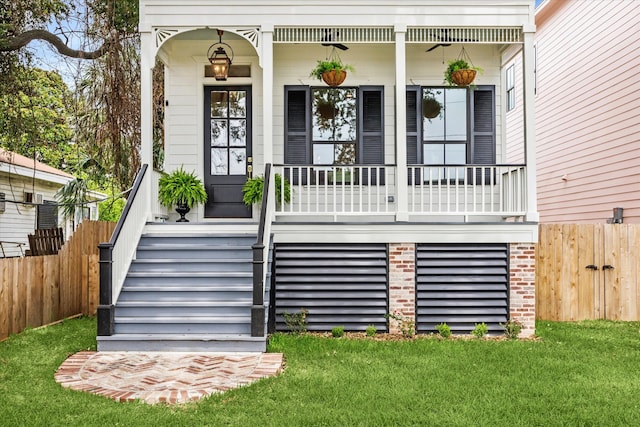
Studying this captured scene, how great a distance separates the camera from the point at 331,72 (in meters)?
7.70

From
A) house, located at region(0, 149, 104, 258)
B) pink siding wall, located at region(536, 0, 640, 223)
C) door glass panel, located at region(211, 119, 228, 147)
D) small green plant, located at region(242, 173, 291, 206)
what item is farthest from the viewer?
house, located at region(0, 149, 104, 258)

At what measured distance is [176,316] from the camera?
6297mm

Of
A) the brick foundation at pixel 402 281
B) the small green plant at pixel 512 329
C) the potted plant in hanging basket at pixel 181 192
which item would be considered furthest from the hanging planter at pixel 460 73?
the potted plant in hanging basket at pixel 181 192

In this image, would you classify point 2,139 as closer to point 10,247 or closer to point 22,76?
point 22,76

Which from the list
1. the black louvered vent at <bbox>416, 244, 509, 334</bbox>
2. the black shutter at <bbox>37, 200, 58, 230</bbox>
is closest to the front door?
the black louvered vent at <bbox>416, 244, 509, 334</bbox>

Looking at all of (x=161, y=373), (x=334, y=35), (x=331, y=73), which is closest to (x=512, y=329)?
(x=331, y=73)

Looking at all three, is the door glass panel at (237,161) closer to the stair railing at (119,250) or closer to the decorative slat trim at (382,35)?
the stair railing at (119,250)

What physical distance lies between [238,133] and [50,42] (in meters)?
3.93

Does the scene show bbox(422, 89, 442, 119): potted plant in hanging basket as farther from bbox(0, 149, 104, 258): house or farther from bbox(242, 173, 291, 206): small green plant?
bbox(0, 149, 104, 258): house

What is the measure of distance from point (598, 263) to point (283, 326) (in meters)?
5.07

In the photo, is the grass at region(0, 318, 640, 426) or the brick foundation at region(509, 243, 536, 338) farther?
the brick foundation at region(509, 243, 536, 338)

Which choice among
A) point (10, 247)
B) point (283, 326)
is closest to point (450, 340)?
point (283, 326)

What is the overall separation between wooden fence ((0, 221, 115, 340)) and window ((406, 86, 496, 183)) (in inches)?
212

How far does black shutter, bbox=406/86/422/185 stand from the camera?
27.5ft
